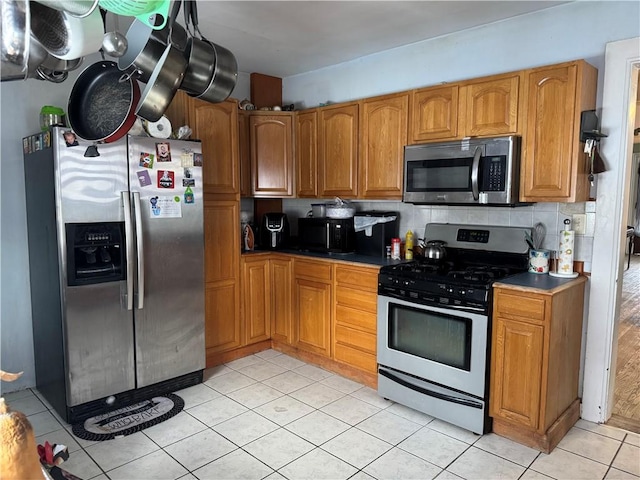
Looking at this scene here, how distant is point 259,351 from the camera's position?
3.97 meters

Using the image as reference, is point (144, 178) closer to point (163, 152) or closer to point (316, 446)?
point (163, 152)

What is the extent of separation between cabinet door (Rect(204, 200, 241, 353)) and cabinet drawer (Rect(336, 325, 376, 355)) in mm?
895

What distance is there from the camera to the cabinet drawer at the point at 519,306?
7.81 feet

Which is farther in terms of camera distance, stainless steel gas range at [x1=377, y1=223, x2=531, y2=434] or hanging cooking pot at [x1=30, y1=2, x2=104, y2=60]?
stainless steel gas range at [x1=377, y1=223, x2=531, y2=434]

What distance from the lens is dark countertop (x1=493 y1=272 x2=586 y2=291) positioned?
2443 millimetres

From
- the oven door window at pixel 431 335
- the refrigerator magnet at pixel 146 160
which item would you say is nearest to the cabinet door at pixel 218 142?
the refrigerator magnet at pixel 146 160

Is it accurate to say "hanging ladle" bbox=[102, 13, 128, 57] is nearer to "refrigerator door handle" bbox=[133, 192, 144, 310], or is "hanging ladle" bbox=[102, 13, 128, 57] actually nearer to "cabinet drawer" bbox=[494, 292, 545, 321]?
"refrigerator door handle" bbox=[133, 192, 144, 310]

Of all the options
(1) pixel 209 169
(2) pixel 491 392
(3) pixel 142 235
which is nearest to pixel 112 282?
(3) pixel 142 235

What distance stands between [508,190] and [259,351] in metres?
2.46

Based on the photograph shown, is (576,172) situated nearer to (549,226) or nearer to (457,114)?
(549,226)

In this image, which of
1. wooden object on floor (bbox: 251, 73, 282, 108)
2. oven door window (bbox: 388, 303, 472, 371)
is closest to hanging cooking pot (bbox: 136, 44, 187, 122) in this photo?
oven door window (bbox: 388, 303, 472, 371)

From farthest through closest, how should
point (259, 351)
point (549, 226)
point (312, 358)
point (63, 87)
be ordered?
point (259, 351), point (312, 358), point (63, 87), point (549, 226)

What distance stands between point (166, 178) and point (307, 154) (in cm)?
136

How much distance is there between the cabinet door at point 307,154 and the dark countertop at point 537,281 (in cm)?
182
